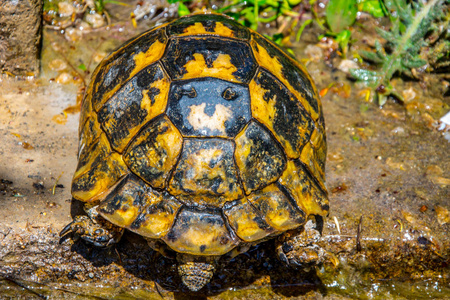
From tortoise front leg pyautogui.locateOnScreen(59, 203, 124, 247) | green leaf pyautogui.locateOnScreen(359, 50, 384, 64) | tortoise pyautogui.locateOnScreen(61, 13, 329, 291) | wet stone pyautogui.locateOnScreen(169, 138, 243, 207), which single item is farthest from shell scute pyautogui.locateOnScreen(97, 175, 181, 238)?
green leaf pyautogui.locateOnScreen(359, 50, 384, 64)

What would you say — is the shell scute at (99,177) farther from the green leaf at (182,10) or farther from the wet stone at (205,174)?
the green leaf at (182,10)

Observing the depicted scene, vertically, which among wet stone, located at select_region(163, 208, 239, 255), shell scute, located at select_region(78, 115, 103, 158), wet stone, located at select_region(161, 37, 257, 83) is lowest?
wet stone, located at select_region(163, 208, 239, 255)

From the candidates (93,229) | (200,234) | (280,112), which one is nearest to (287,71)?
(280,112)

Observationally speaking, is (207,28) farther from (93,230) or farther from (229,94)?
(93,230)

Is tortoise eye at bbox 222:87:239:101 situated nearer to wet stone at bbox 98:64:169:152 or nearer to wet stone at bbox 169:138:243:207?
wet stone at bbox 169:138:243:207

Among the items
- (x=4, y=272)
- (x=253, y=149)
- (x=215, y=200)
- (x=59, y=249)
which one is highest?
(x=253, y=149)

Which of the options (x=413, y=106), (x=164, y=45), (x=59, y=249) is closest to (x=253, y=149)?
(x=164, y=45)

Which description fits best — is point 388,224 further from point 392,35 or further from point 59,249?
point 59,249
